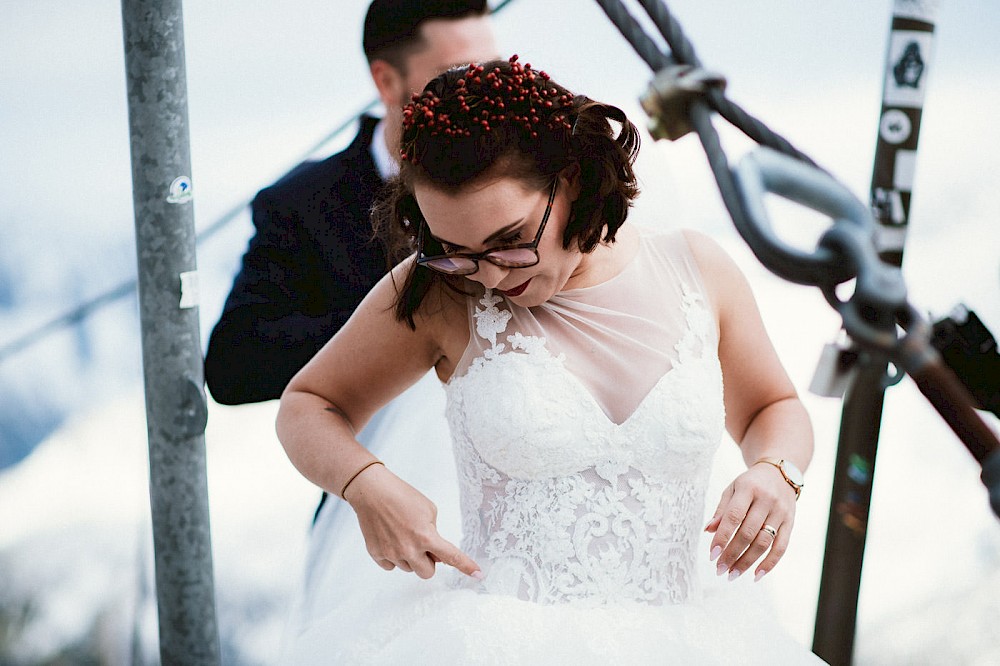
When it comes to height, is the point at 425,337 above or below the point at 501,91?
below

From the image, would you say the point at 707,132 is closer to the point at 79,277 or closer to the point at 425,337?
the point at 425,337

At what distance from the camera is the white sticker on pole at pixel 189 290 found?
186cm

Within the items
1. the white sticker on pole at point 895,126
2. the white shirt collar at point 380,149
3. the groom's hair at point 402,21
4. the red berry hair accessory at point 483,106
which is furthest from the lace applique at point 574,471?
the groom's hair at point 402,21

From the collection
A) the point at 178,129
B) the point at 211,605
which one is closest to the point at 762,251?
the point at 178,129

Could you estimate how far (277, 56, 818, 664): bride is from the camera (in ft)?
4.56

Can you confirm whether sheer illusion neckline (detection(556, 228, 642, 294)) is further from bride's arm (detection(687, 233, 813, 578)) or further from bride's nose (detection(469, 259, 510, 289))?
bride's nose (detection(469, 259, 510, 289))

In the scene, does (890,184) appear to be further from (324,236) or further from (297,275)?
(297,275)

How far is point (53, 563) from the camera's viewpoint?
106 inches

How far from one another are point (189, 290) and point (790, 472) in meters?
1.20

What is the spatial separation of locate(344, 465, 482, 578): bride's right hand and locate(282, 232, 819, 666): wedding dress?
12 cm

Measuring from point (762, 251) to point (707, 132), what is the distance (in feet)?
0.42

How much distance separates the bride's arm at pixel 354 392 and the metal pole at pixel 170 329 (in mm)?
369

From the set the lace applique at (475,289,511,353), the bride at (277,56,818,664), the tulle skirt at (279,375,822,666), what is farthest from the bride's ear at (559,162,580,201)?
the tulle skirt at (279,375,822,666)

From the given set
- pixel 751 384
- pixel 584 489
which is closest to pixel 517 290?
pixel 584 489
